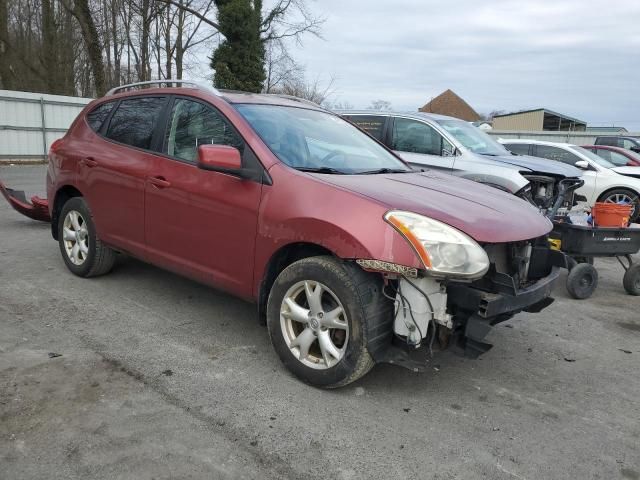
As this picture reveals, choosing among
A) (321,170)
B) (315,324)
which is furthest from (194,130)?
(315,324)

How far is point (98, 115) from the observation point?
5027mm

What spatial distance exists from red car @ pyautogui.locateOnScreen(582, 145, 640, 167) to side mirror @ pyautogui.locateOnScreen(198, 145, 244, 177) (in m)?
12.0

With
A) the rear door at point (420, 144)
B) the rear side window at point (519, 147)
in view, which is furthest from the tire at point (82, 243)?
the rear side window at point (519, 147)

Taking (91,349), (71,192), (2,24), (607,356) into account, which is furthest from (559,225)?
(2,24)

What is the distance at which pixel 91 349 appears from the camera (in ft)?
11.7

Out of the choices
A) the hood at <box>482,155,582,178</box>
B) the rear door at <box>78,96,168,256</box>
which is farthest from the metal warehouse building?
the rear door at <box>78,96,168,256</box>

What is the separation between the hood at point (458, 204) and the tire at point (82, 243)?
2.60 meters

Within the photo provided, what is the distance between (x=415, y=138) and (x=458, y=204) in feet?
17.4

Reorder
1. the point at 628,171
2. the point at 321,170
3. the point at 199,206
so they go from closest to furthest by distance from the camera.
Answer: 1. the point at 321,170
2. the point at 199,206
3. the point at 628,171

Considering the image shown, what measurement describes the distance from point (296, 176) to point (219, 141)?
811mm

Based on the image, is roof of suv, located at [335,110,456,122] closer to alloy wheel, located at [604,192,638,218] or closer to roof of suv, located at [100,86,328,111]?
roof of suv, located at [100,86,328,111]

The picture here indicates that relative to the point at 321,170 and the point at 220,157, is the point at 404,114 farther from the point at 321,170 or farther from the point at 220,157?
the point at 220,157

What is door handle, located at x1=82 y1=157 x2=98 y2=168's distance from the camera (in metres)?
4.69

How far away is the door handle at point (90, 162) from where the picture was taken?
469cm
